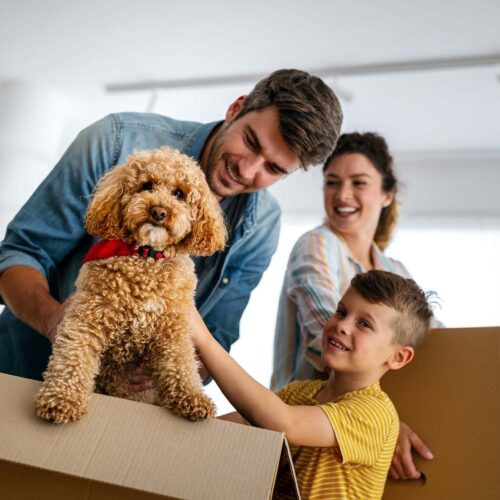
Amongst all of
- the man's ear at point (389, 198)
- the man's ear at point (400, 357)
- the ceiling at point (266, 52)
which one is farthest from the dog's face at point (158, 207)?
the ceiling at point (266, 52)

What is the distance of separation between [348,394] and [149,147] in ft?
2.21

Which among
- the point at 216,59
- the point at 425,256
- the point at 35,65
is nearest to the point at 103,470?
the point at 216,59

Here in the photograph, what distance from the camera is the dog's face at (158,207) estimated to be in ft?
2.97

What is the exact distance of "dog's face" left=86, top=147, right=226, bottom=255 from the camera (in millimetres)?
904

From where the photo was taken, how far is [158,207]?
902mm

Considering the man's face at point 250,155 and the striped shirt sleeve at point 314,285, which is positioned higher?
the man's face at point 250,155

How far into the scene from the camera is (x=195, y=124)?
1380mm

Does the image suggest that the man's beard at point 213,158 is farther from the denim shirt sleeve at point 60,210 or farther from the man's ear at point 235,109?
the denim shirt sleeve at point 60,210

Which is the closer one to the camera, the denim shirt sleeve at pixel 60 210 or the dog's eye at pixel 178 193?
the dog's eye at pixel 178 193

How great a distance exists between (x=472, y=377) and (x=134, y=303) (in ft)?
2.37

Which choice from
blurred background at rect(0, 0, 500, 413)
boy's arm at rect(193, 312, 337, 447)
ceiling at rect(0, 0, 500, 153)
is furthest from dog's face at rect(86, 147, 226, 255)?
ceiling at rect(0, 0, 500, 153)

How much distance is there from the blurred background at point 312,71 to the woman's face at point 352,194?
990 mm

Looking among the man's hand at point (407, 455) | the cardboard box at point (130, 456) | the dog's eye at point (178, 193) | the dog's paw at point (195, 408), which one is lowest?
the man's hand at point (407, 455)

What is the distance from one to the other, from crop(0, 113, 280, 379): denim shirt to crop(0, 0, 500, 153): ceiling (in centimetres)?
170
